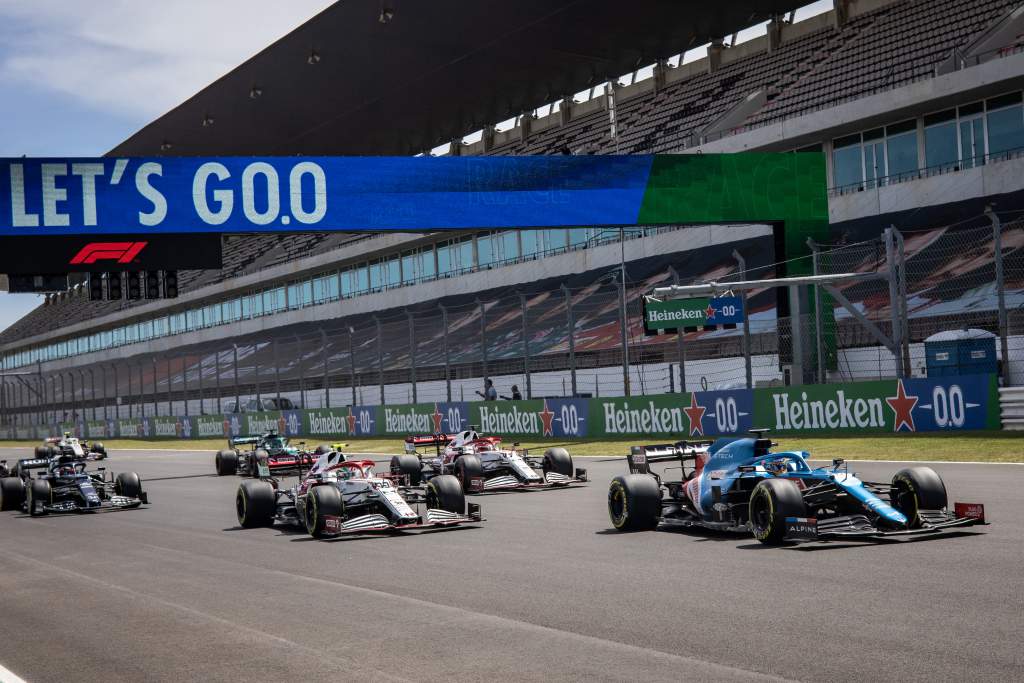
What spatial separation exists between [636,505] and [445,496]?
2422 mm

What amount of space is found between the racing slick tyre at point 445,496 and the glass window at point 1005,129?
2532 cm

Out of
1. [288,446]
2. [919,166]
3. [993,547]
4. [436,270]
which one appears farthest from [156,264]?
[436,270]

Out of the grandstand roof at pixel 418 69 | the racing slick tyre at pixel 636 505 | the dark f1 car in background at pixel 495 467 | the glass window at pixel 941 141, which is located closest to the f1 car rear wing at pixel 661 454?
the racing slick tyre at pixel 636 505

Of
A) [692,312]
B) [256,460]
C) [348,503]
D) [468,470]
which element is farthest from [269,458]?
[348,503]

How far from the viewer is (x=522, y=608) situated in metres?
7.53

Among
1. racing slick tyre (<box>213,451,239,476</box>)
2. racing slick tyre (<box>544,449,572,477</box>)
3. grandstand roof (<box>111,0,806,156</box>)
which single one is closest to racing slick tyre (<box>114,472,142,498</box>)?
racing slick tyre (<box>544,449,572,477</box>)

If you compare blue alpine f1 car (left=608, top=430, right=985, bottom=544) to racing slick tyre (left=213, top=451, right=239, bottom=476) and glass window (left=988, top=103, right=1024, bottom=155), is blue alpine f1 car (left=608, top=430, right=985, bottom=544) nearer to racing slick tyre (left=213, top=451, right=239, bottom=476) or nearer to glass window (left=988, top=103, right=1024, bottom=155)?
racing slick tyre (left=213, top=451, right=239, bottom=476)

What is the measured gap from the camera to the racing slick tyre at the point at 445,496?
42.1 ft

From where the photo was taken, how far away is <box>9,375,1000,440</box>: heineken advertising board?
20875 millimetres

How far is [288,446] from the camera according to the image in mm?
24125

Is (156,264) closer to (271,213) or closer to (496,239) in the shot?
(271,213)

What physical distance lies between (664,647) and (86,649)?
3.27 meters

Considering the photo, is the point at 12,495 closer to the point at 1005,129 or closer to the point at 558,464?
the point at 558,464

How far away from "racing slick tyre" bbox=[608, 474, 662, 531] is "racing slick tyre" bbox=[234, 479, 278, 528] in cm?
417
